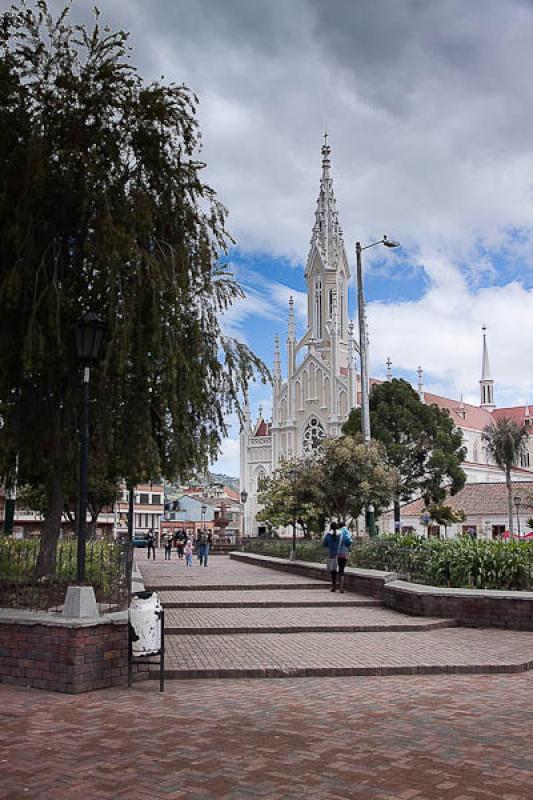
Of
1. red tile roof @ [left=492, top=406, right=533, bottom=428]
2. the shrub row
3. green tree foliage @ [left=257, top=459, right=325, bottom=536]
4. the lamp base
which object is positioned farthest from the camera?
red tile roof @ [left=492, top=406, right=533, bottom=428]

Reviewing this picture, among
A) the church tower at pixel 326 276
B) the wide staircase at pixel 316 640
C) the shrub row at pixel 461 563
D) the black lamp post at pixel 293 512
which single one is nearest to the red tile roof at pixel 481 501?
the church tower at pixel 326 276

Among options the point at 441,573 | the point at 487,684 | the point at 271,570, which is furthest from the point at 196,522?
the point at 487,684

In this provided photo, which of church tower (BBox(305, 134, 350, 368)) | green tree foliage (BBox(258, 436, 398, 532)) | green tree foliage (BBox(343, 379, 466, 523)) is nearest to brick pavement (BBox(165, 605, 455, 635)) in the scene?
green tree foliage (BBox(258, 436, 398, 532))

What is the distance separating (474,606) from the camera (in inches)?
544

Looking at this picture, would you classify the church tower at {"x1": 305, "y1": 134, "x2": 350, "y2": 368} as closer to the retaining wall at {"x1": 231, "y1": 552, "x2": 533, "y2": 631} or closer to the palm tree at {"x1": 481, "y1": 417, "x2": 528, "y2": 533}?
the palm tree at {"x1": 481, "y1": 417, "x2": 528, "y2": 533}

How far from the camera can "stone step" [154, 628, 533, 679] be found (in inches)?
388

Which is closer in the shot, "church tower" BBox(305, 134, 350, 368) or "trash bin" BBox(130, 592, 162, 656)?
"trash bin" BBox(130, 592, 162, 656)

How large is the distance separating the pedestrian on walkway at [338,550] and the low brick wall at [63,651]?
9.28m

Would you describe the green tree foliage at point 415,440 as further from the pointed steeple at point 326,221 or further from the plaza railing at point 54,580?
the pointed steeple at point 326,221

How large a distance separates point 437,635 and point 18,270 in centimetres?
837

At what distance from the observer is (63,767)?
19.4 feet

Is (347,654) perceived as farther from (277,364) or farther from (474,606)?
(277,364)

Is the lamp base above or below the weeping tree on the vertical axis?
below

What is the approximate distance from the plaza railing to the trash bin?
1.30 meters
